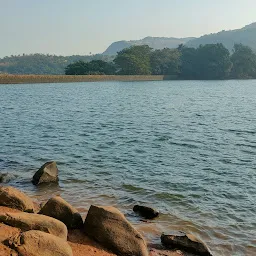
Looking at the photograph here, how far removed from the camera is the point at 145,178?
18234mm

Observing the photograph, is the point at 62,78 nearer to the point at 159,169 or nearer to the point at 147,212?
the point at 159,169

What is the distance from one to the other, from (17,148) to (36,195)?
1136cm

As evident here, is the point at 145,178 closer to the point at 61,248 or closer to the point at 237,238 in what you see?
the point at 237,238

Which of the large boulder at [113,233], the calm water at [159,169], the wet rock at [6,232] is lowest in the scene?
the calm water at [159,169]

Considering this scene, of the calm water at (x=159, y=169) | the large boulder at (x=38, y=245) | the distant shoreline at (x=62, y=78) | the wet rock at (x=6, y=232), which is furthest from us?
the distant shoreline at (x=62, y=78)

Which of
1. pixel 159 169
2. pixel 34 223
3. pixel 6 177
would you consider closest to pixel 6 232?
pixel 34 223

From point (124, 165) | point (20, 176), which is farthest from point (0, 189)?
point (124, 165)

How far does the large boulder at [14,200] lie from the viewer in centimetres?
1159

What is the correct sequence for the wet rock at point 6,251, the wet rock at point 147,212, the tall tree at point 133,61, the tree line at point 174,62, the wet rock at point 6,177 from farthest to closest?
the tree line at point 174,62
the tall tree at point 133,61
the wet rock at point 6,177
the wet rock at point 147,212
the wet rock at point 6,251

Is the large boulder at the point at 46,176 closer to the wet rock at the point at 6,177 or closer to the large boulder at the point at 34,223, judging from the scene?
→ the wet rock at the point at 6,177

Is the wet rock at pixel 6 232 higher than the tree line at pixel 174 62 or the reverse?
the reverse

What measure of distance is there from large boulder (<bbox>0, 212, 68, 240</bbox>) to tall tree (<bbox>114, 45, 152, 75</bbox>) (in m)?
163

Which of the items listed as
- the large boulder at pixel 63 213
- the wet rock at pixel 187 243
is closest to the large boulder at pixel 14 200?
the large boulder at pixel 63 213

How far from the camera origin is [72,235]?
33.7 feet
